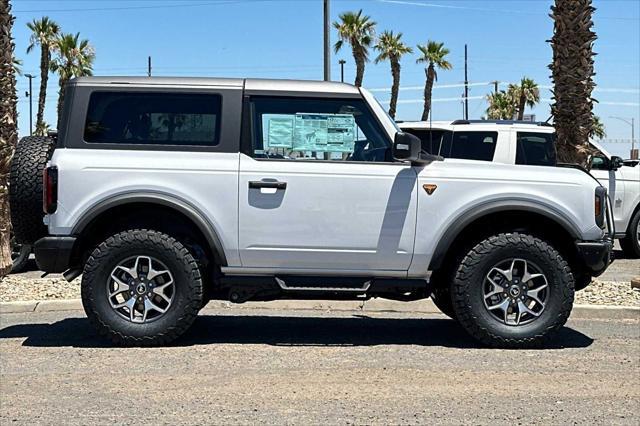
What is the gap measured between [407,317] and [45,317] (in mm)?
3514

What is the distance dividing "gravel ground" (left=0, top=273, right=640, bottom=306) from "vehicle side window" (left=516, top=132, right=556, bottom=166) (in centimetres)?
253

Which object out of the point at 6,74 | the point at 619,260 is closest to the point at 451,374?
the point at 6,74

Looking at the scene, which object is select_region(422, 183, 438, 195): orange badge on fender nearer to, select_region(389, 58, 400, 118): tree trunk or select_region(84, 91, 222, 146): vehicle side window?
select_region(84, 91, 222, 146): vehicle side window

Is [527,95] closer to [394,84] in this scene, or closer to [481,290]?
[394,84]

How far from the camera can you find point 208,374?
5.68 m

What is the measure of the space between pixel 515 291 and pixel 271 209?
2.07 m

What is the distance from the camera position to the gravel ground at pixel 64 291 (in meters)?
8.57

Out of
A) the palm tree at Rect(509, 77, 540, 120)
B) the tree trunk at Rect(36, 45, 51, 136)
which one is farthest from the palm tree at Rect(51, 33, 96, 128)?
the palm tree at Rect(509, 77, 540, 120)

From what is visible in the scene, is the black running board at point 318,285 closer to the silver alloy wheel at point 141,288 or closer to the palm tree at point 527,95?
the silver alloy wheel at point 141,288

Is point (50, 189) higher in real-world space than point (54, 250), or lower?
higher

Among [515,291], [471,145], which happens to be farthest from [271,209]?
[471,145]

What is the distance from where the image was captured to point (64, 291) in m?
8.86

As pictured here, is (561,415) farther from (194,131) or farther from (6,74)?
(6,74)

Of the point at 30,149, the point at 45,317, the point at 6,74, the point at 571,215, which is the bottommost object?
the point at 45,317
